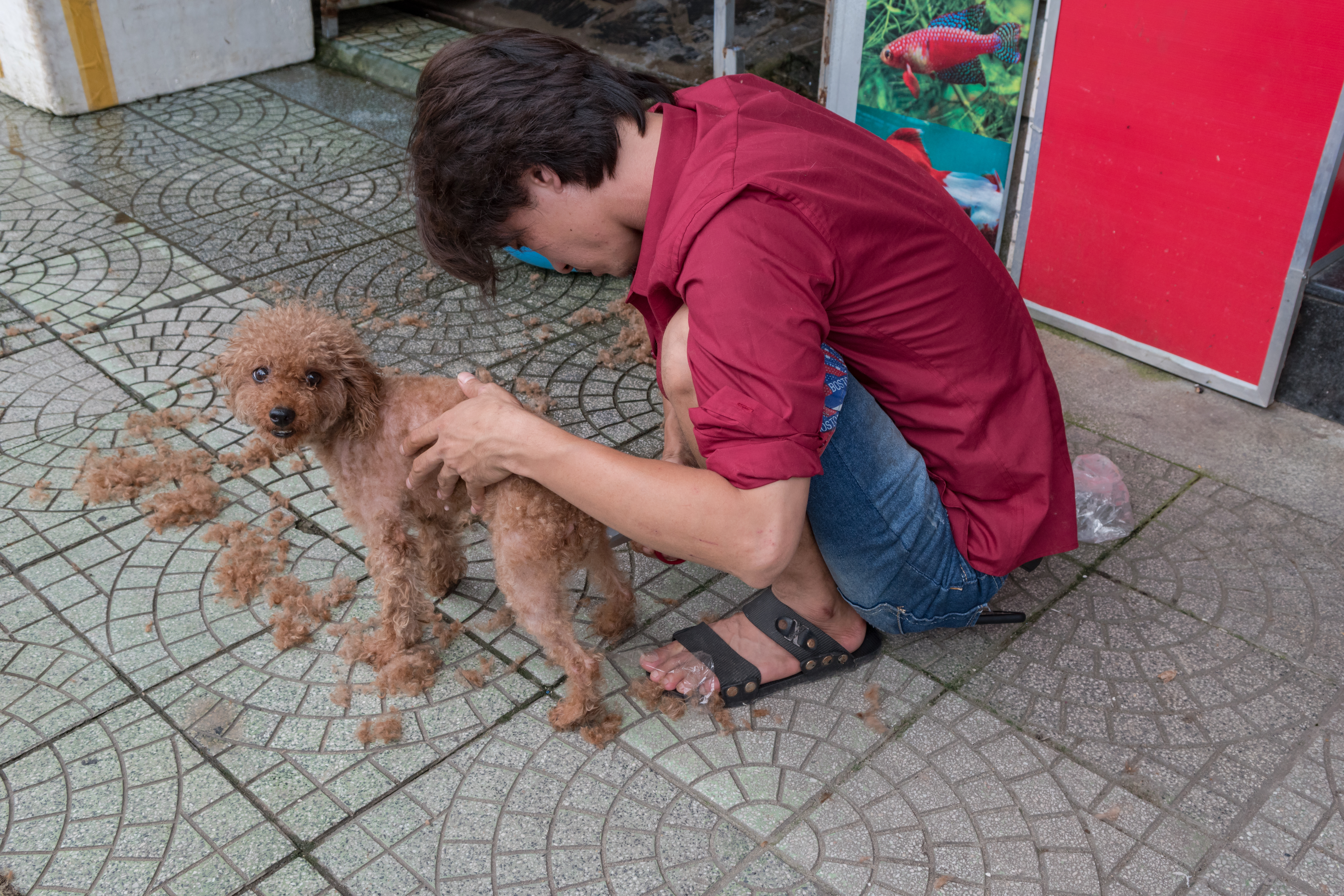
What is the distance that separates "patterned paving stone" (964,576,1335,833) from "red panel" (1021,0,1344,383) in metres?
1.38

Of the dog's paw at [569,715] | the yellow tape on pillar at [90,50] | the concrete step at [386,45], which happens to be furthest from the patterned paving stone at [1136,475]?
the yellow tape on pillar at [90,50]

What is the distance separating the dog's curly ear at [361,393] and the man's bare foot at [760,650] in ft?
3.07

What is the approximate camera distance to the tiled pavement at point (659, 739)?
7.42ft

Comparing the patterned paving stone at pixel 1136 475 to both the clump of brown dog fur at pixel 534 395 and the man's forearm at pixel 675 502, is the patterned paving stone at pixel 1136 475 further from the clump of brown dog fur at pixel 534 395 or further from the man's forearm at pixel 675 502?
the clump of brown dog fur at pixel 534 395

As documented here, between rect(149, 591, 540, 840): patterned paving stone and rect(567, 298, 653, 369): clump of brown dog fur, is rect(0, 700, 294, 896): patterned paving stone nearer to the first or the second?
rect(149, 591, 540, 840): patterned paving stone

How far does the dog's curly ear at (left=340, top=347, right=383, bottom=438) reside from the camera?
2564 mm

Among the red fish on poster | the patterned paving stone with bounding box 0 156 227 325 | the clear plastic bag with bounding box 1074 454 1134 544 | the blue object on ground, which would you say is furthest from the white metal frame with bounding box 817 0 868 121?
the patterned paving stone with bounding box 0 156 227 325

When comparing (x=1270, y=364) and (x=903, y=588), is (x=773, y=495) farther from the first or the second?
(x=1270, y=364)

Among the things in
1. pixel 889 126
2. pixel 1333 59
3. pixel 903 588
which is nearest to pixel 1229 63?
pixel 1333 59

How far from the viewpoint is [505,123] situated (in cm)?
208

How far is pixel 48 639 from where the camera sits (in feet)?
9.43

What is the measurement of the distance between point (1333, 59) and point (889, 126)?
1.71 m

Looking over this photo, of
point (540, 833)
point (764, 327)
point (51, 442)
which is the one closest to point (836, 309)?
point (764, 327)

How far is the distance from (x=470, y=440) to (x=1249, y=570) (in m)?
2.28
